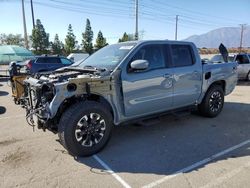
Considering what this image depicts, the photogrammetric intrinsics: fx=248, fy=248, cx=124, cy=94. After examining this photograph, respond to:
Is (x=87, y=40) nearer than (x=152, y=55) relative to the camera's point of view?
No

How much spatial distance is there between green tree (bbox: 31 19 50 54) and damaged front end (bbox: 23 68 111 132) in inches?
1952

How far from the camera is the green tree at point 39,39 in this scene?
165 ft

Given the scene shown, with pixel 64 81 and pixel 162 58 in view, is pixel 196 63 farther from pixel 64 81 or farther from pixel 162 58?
pixel 64 81

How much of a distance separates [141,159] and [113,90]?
4.11 ft

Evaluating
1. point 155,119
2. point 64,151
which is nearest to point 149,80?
point 155,119

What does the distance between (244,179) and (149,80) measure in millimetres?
2263

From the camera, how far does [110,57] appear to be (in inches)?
193

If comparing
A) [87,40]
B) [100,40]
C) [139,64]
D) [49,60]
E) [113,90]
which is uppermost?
[87,40]

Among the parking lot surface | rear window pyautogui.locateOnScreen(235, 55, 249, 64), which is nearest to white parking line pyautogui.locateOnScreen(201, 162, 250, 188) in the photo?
the parking lot surface

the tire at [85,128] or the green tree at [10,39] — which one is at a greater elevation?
the green tree at [10,39]

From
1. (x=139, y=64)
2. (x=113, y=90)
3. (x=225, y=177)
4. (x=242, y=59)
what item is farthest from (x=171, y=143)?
(x=242, y=59)

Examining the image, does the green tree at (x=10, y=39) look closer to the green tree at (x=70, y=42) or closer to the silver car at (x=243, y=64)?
the green tree at (x=70, y=42)

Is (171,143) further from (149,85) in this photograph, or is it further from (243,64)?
(243,64)

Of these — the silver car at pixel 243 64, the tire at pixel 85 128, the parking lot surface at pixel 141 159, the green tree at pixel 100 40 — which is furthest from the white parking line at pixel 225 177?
the green tree at pixel 100 40
